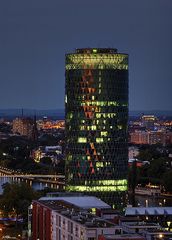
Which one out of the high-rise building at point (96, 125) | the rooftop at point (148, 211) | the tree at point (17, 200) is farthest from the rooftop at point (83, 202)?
the high-rise building at point (96, 125)

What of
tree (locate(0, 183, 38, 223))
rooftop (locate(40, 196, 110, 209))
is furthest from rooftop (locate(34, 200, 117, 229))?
tree (locate(0, 183, 38, 223))

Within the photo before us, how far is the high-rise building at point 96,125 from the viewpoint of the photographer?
98.5 metres

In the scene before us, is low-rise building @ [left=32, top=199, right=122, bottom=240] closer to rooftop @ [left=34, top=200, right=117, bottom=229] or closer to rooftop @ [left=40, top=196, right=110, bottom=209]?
rooftop @ [left=34, top=200, right=117, bottom=229]

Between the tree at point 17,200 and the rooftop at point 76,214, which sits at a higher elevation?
the rooftop at point 76,214

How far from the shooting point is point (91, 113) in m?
98.5

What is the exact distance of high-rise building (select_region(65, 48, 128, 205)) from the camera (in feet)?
323

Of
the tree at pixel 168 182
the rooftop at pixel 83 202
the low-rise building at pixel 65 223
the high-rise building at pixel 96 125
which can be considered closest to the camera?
the low-rise building at pixel 65 223

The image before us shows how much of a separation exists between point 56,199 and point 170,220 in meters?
8.26

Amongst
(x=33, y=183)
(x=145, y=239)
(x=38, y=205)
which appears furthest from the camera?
(x=33, y=183)

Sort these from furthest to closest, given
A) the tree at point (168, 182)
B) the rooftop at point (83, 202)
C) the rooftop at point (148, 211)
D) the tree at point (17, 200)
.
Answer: the tree at point (168, 182) < the tree at point (17, 200) < the rooftop at point (148, 211) < the rooftop at point (83, 202)

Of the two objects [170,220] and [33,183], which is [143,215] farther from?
[33,183]

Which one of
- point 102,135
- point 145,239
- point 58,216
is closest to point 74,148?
point 102,135

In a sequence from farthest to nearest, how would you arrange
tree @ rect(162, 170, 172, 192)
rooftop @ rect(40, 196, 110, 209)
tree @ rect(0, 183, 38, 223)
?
1. tree @ rect(162, 170, 172, 192)
2. tree @ rect(0, 183, 38, 223)
3. rooftop @ rect(40, 196, 110, 209)

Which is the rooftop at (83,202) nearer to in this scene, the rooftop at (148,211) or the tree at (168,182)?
the rooftop at (148,211)
